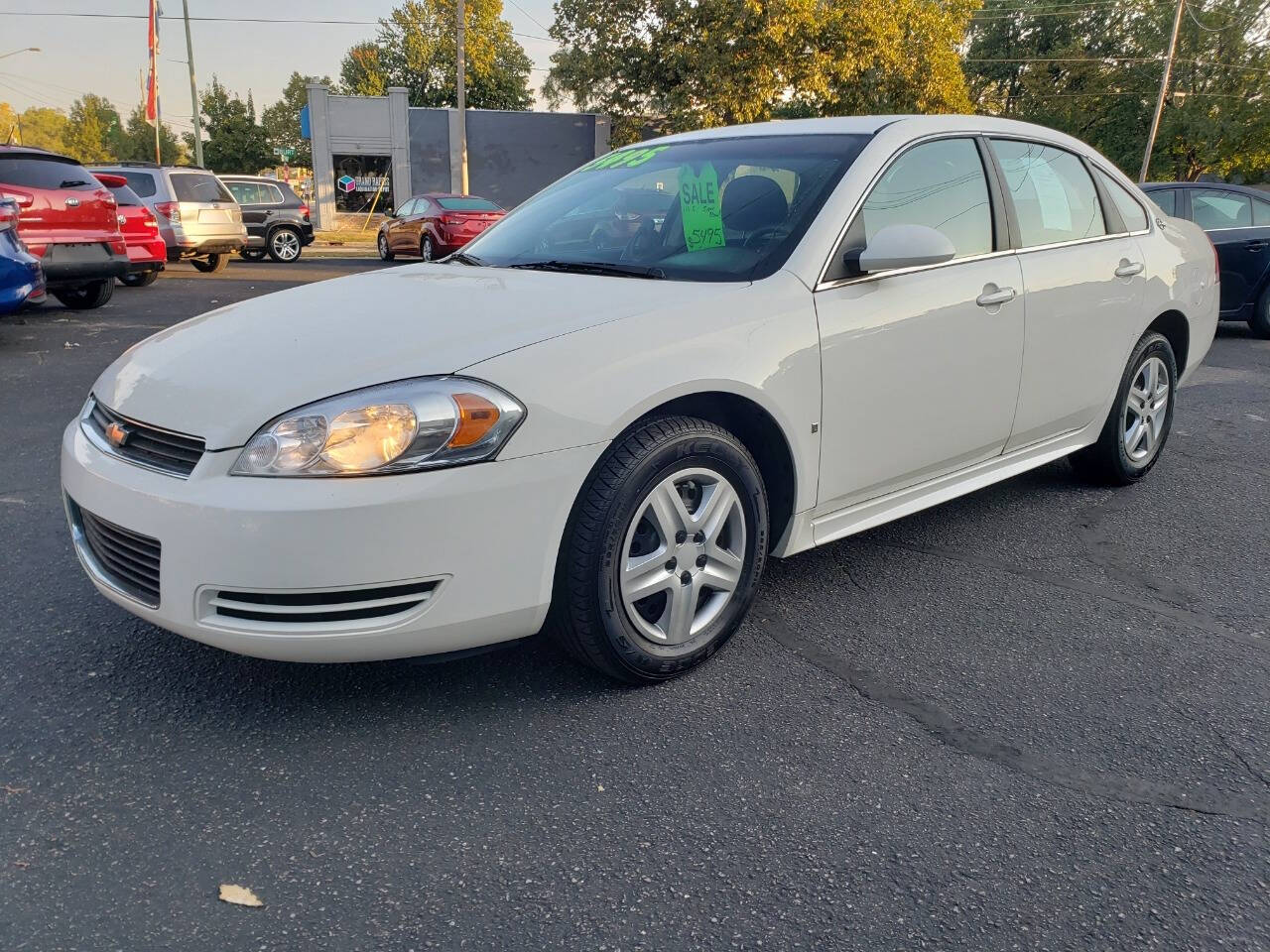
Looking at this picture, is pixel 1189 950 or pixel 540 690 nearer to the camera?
pixel 1189 950

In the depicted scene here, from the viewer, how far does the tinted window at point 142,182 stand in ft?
49.8

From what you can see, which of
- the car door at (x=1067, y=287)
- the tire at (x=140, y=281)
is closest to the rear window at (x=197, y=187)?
the tire at (x=140, y=281)

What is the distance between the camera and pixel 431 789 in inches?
90.0

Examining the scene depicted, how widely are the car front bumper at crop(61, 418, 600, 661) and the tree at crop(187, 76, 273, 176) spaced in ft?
213

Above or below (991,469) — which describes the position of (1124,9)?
above

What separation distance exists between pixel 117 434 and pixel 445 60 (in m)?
70.0

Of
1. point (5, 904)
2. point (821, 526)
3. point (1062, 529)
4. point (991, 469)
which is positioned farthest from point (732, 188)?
point (5, 904)

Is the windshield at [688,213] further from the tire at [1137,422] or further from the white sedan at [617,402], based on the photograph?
the tire at [1137,422]

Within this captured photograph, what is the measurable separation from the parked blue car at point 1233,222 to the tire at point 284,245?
1566 cm

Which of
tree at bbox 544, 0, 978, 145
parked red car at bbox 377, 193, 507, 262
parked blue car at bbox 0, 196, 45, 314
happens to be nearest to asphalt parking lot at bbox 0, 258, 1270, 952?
parked blue car at bbox 0, 196, 45, 314

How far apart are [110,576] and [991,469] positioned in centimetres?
296

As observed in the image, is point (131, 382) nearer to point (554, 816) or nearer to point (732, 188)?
point (554, 816)

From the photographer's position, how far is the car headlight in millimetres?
2275

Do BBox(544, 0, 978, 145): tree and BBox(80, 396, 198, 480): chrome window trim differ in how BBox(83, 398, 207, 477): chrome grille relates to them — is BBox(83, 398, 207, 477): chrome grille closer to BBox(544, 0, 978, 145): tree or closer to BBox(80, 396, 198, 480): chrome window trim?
BBox(80, 396, 198, 480): chrome window trim
